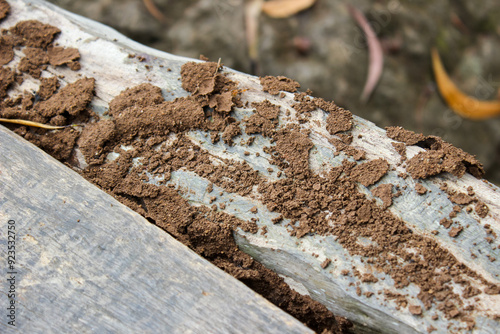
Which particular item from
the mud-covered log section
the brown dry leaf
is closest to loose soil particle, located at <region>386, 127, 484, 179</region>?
the mud-covered log section

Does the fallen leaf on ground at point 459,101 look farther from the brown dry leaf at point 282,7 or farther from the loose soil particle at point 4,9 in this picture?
the loose soil particle at point 4,9

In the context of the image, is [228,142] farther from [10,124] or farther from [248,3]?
[248,3]

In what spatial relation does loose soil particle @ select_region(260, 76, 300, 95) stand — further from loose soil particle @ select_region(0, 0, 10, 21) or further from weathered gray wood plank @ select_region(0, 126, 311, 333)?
loose soil particle @ select_region(0, 0, 10, 21)

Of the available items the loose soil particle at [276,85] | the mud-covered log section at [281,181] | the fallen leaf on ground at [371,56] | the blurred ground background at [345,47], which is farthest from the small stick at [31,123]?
the fallen leaf on ground at [371,56]

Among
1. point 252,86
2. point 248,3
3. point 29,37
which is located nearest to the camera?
point 252,86

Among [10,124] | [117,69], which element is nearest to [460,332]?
[117,69]

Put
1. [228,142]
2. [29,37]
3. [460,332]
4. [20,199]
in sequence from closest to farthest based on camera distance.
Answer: [460,332], [20,199], [228,142], [29,37]

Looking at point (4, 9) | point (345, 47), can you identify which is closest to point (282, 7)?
point (345, 47)
